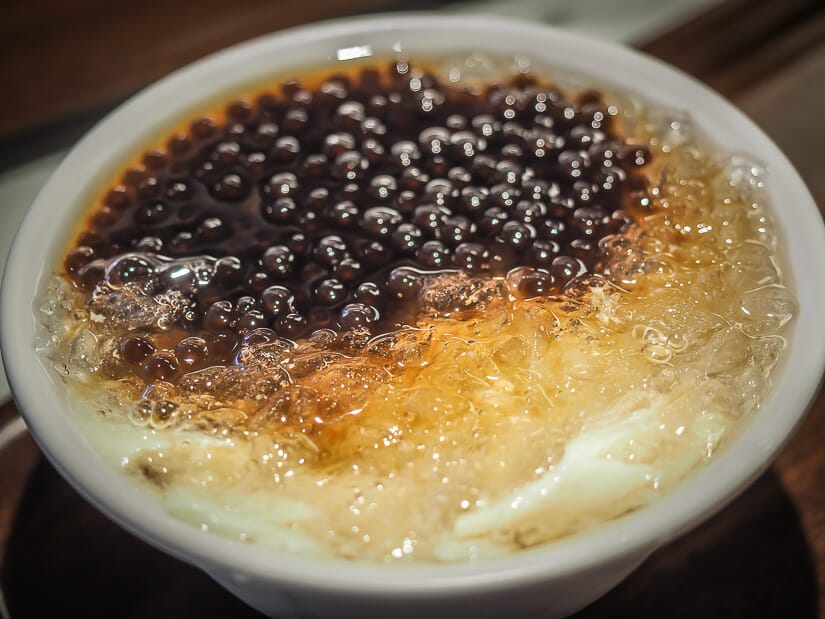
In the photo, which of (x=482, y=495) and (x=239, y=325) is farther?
(x=239, y=325)

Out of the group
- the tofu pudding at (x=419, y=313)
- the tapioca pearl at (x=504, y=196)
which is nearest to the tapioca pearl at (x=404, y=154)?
the tofu pudding at (x=419, y=313)

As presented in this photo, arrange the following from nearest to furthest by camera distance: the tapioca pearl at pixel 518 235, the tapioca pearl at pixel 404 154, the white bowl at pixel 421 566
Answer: the white bowl at pixel 421 566 → the tapioca pearl at pixel 518 235 → the tapioca pearl at pixel 404 154

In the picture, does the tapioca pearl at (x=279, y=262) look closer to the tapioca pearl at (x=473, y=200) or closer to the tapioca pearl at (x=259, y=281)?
the tapioca pearl at (x=259, y=281)

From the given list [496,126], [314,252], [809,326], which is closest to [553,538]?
[809,326]

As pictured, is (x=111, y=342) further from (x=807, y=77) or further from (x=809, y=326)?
(x=807, y=77)

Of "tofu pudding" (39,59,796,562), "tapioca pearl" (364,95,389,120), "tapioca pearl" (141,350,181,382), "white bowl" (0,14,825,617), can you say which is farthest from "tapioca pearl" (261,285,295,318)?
"tapioca pearl" (364,95,389,120)

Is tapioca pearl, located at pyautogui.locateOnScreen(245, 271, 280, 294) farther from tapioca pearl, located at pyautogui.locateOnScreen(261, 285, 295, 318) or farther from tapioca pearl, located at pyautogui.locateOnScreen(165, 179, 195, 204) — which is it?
tapioca pearl, located at pyautogui.locateOnScreen(165, 179, 195, 204)
